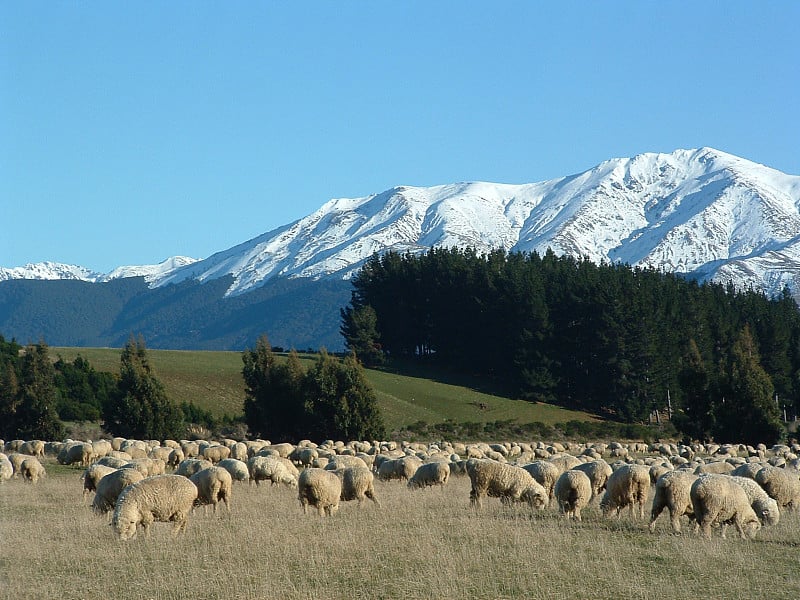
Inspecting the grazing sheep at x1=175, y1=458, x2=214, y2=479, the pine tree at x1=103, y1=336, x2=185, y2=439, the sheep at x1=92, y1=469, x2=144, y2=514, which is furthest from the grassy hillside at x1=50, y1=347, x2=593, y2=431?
the sheep at x1=92, y1=469, x2=144, y2=514

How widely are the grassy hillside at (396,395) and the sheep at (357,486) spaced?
48400 mm

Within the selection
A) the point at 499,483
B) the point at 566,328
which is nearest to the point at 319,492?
the point at 499,483

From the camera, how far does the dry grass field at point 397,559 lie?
15609mm

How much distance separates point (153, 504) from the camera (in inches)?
809

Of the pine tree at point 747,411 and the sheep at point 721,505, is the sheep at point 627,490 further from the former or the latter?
the pine tree at point 747,411

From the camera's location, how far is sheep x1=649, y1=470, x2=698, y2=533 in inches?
793

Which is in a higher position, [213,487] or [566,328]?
[566,328]

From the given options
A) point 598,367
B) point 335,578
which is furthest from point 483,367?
point 335,578

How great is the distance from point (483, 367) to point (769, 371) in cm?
2741

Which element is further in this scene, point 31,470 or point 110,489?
point 31,470

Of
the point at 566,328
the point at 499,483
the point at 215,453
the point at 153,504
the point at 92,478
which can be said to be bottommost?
the point at 215,453

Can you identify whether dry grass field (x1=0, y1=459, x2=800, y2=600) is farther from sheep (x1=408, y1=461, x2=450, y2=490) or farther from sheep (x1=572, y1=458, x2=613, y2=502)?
sheep (x1=408, y1=461, x2=450, y2=490)

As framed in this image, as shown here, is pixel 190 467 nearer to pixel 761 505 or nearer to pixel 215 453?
pixel 215 453

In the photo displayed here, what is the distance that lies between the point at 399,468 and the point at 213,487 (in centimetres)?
1013
